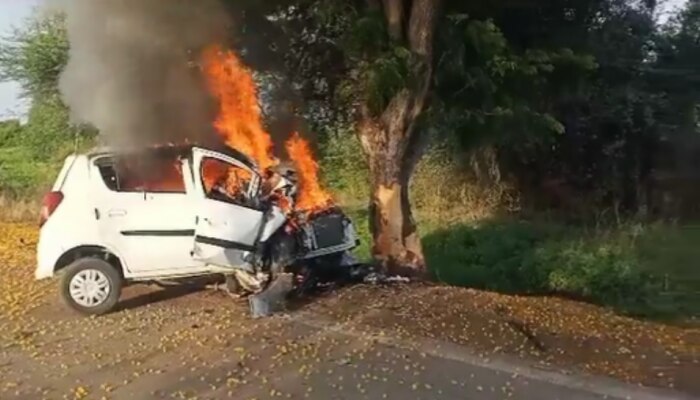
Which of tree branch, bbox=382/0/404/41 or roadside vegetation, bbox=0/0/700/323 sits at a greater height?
tree branch, bbox=382/0/404/41

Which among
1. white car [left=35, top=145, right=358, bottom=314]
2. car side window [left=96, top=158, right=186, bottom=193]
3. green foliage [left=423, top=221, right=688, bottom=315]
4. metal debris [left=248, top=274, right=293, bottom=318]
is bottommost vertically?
green foliage [left=423, top=221, right=688, bottom=315]

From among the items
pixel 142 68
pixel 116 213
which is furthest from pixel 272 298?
pixel 142 68

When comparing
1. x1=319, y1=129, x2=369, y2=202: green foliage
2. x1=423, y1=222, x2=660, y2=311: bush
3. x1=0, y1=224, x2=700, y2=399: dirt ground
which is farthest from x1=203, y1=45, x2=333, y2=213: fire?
x1=319, y1=129, x2=369, y2=202: green foliage

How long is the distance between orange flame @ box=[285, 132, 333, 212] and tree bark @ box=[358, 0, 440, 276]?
73cm

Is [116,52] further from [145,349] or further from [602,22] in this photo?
[602,22]

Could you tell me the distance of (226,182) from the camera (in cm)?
1038

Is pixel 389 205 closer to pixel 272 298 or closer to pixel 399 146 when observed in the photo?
pixel 399 146

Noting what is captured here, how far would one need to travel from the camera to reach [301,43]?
42.3 ft

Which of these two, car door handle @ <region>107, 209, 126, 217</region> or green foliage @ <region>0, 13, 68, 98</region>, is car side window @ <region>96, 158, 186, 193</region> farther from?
green foliage @ <region>0, 13, 68, 98</region>

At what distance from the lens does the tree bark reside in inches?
438

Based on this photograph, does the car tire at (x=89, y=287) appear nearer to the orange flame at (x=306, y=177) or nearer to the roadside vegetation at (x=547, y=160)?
the orange flame at (x=306, y=177)

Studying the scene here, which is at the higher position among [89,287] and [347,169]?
[347,169]

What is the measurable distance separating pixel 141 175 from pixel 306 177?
261 centimetres

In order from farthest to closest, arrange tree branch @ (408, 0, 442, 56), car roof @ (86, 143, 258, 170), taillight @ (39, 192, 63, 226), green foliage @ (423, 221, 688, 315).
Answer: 1. green foliage @ (423, 221, 688, 315)
2. tree branch @ (408, 0, 442, 56)
3. car roof @ (86, 143, 258, 170)
4. taillight @ (39, 192, 63, 226)
